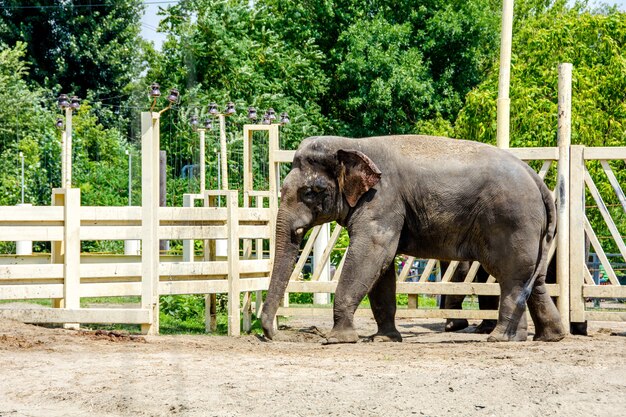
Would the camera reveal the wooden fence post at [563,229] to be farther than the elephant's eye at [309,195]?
Yes

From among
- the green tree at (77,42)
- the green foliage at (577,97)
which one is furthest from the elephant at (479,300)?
the green tree at (77,42)

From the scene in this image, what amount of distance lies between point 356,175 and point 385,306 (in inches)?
62.6

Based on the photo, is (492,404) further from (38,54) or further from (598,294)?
(38,54)

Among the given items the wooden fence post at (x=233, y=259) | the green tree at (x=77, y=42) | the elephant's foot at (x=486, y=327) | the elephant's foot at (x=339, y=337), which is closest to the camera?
the elephant's foot at (x=339, y=337)

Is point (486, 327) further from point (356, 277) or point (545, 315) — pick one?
point (356, 277)

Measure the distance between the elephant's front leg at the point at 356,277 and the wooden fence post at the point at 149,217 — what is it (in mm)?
2002

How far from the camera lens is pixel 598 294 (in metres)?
13.8

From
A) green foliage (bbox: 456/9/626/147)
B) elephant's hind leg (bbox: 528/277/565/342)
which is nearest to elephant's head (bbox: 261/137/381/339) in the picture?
elephant's hind leg (bbox: 528/277/565/342)

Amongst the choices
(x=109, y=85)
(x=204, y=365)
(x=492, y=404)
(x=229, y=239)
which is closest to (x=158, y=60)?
(x=109, y=85)

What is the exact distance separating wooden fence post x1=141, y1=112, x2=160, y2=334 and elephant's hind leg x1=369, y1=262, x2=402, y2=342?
8.17ft

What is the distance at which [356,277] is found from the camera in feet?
41.5

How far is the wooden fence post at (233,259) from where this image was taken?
1377 centimetres

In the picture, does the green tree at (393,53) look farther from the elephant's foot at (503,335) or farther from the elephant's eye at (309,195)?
the elephant's foot at (503,335)

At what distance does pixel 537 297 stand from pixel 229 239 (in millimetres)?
3661
